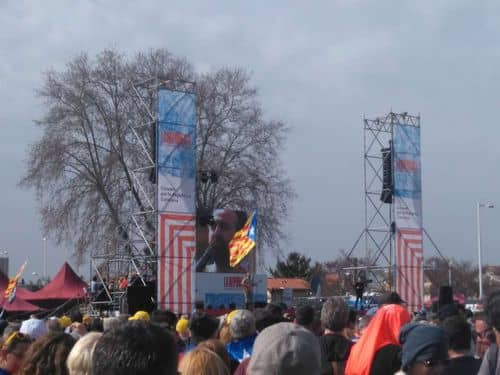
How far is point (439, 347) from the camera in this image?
14.3 ft

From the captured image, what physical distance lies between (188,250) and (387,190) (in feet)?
27.6

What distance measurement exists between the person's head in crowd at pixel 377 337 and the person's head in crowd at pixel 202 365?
1487 mm

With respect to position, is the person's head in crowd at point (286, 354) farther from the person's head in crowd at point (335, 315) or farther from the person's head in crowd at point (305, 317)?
the person's head in crowd at point (305, 317)

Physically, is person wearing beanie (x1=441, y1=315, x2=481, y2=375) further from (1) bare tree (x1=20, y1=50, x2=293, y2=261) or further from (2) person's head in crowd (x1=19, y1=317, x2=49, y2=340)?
(1) bare tree (x1=20, y1=50, x2=293, y2=261)

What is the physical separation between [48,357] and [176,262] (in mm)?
18787

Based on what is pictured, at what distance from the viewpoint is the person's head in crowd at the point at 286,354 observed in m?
3.14

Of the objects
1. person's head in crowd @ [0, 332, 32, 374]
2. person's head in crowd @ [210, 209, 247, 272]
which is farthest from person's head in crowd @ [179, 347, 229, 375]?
person's head in crowd @ [210, 209, 247, 272]

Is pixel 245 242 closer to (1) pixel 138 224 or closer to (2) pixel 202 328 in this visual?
(1) pixel 138 224

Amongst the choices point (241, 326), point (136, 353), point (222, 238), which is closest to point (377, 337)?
point (241, 326)

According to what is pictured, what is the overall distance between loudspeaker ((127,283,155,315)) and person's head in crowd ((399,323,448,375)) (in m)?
19.0

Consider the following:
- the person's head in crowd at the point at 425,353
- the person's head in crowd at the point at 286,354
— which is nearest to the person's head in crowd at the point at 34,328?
the person's head in crowd at the point at 425,353

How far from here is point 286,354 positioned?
124 inches

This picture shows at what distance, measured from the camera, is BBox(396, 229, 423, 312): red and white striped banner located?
28337 millimetres

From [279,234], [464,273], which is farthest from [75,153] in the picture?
[464,273]
